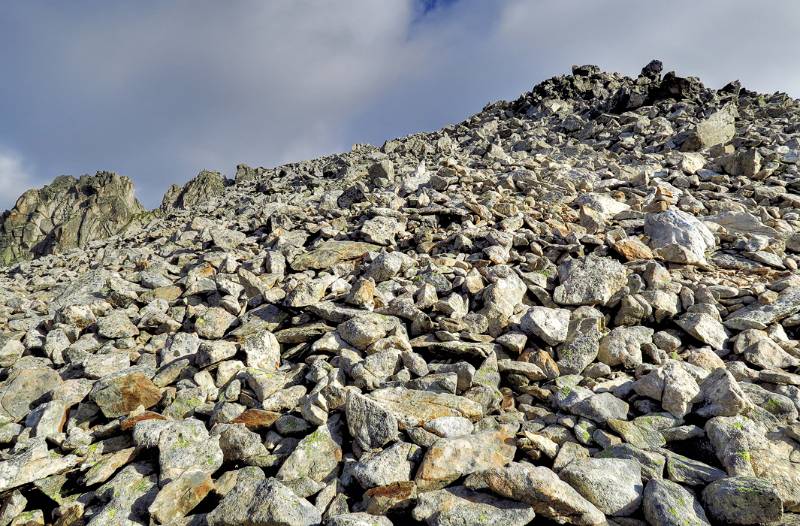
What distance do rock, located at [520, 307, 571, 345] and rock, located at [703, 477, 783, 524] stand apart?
3.40 m

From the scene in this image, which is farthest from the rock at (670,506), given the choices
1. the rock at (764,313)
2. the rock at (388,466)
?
the rock at (764,313)

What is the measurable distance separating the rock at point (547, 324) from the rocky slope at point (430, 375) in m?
0.04

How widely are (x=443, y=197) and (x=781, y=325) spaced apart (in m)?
10.8

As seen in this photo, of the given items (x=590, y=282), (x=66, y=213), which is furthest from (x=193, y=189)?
(x=66, y=213)

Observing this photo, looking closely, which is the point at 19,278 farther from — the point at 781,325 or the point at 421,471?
the point at 781,325

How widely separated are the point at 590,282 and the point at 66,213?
400 ft

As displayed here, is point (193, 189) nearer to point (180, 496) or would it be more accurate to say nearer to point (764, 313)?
point (180, 496)

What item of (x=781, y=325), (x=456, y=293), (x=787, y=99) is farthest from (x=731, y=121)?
(x=456, y=293)

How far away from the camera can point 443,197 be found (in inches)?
644

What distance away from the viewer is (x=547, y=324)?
7645 millimetres

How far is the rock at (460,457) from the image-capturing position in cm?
462

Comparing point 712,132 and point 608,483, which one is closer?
point 608,483

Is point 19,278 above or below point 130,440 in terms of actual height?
above

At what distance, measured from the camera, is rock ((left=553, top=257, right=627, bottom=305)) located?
8664 mm
